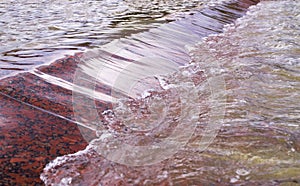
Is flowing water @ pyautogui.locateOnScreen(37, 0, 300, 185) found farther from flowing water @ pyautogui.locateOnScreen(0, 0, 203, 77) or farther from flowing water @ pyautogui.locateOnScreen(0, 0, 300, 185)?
flowing water @ pyautogui.locateOnScreen(0, 0, 203, 77)

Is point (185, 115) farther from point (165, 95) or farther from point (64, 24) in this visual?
point (64, 24)

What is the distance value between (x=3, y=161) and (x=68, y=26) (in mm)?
3720

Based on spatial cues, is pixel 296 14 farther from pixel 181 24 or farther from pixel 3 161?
pixel 3 161

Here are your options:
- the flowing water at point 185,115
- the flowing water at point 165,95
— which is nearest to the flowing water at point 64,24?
the flowing water at point 165,95

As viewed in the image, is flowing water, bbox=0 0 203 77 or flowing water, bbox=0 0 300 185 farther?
flowing water, bbox=0 0 203 77

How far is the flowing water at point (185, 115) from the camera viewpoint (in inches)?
83.6

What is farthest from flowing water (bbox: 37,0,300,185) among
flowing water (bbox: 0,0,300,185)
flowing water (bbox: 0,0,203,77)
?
flowing water (bbox: 0,0,203,77)

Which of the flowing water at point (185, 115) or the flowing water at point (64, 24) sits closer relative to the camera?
the flowing water at point (185, 115)

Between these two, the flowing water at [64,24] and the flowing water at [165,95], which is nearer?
the flowing water at [165,95]

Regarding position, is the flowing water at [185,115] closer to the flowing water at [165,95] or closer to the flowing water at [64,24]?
the flowing water at [165,95]

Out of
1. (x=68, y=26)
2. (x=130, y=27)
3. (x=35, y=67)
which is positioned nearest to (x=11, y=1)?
(x=68, y=26)

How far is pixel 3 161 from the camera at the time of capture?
6.68 ft

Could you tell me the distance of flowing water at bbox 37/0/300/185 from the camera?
2123 mm

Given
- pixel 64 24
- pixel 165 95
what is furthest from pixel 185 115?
pixel 64 24
